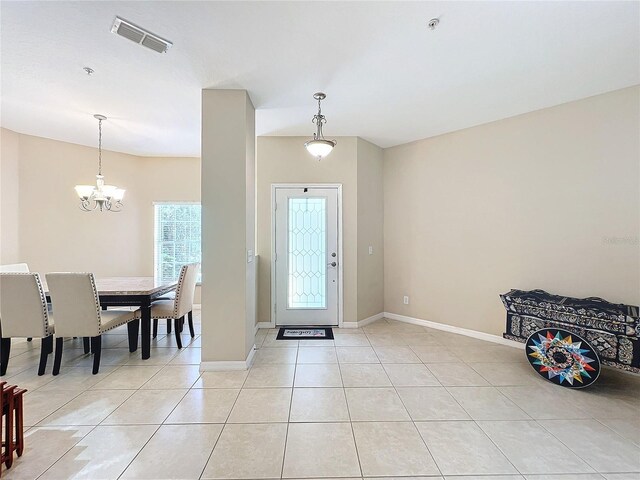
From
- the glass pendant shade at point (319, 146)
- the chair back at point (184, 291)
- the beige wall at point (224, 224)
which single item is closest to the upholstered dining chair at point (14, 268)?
the chair back at point (184, 291)

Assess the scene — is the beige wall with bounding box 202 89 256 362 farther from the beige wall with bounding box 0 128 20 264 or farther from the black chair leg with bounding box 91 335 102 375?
the beige wall with bounding box 0 128 20 264

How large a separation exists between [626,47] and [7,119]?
6644 mm

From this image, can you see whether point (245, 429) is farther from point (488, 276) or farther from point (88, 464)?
point (488, 276)

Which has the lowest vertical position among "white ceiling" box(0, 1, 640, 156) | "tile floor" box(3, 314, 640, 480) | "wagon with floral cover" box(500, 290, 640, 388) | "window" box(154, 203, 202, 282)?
"tile floor" box(3, 314, 640, 480)

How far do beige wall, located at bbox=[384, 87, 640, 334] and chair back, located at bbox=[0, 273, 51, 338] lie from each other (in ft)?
14.2

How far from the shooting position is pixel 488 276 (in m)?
3.90

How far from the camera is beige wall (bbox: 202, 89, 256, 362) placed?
120 inches

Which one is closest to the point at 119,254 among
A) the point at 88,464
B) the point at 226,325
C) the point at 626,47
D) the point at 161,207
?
the point at 161,207

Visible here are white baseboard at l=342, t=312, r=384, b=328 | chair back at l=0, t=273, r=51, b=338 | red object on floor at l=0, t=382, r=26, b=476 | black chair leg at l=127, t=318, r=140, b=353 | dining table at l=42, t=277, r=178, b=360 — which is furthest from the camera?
white baseboard at l=342, t=312, r=384, b=328

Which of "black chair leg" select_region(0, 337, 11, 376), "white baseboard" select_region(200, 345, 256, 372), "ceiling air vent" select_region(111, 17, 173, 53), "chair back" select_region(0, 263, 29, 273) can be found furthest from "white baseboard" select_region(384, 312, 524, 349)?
"chair back" select_region(0, 263, 29, 273)

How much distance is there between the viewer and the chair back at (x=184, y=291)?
139 inches

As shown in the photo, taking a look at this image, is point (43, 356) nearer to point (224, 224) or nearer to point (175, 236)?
point (224, 224)

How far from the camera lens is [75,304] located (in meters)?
2.92

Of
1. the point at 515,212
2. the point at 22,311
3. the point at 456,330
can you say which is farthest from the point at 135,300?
the point at 515,212
